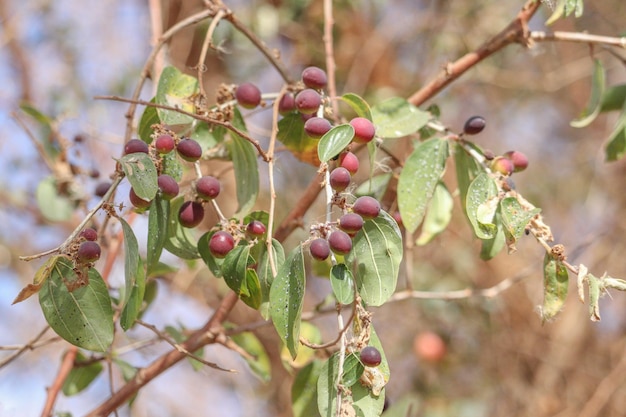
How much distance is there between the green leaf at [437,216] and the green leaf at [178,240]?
1.31 ft

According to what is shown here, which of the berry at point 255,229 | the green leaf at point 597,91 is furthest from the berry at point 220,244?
the green leaf at point 597,91

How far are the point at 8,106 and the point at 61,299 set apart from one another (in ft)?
6.65

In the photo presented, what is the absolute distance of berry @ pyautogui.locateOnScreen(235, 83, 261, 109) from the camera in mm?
936

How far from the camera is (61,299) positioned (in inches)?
29.4

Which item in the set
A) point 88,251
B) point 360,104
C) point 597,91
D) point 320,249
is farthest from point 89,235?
point 597,91

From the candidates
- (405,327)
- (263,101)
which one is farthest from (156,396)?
(263,101)

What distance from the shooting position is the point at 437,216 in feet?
3.60

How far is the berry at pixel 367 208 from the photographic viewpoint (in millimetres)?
→ 733

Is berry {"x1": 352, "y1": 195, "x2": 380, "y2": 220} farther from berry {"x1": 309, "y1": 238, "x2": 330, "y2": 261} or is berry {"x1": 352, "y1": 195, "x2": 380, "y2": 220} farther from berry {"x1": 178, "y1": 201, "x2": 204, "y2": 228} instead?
berry {"x1": 178, "y1": 201, "x2": 204, "y2": 228}

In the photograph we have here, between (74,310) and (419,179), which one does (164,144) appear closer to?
(74,310)

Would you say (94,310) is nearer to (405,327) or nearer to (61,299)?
(61,299)

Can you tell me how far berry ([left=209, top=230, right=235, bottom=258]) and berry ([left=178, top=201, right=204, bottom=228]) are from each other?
2.1 inches

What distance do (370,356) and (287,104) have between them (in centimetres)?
42

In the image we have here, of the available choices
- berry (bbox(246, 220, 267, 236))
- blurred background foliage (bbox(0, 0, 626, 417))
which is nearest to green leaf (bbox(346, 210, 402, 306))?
berry (bbox(246, 220, 267, 236))
